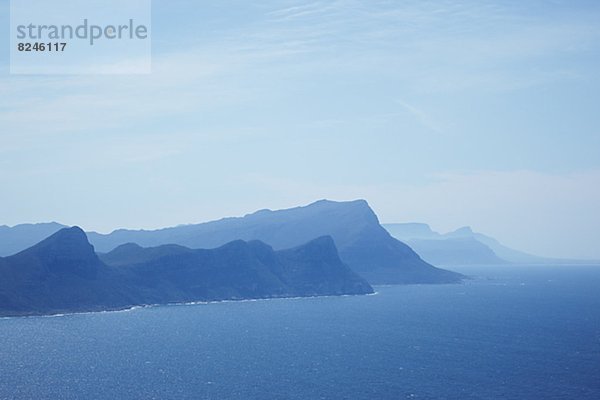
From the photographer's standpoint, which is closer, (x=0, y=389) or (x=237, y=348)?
(x=0, y=389)

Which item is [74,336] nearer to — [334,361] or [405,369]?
[334,361]

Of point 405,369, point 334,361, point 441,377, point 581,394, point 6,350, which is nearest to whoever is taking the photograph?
point 581,394

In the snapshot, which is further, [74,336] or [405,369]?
[74,336]

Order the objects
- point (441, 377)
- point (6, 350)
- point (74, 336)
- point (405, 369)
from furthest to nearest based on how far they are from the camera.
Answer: point (74, 336) < point (6, 350) < point (405, 369) < point (441, 377)

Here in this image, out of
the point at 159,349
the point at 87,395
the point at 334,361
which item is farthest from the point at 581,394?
the point at 159,349

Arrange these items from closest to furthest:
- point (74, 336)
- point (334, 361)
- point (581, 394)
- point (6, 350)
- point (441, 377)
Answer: point (581, 394)
point (441, 377)
point (334, 361)
point (6, 350)
point (74, 336)

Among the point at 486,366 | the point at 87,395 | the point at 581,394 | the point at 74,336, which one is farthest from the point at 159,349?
the point at 581,394

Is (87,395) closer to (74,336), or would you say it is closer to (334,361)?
(334,361)

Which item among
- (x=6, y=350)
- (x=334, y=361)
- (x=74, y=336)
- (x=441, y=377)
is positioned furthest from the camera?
(x=74, y=336)
